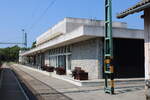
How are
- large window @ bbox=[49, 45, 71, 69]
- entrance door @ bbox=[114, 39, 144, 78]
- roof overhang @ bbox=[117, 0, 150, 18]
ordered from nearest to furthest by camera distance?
roof overhang @ bbox=[117, 0, 150, 18]
entrance door @ bbox=[114, 39, 144, 78]
large window @ bbox=[49, 45, 71, 69]

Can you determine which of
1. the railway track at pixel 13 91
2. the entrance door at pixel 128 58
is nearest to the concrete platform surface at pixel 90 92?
the railway track at pixel 13 91

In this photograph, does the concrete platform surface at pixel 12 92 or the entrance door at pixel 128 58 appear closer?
the concrete platform surface at pixel 12 92

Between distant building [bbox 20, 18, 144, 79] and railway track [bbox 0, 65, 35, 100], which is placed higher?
distant building [bbox 20, 18, 144, 79]

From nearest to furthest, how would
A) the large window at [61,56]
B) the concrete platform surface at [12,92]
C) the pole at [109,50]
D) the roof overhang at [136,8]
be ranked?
1. the roof overhang at [136,8]
2. the concrete platform surface at [12,92]
3. the pole at [109,50]
4. the large window at [61,56]

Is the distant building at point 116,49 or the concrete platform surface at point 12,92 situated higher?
the distant building at point 116,49

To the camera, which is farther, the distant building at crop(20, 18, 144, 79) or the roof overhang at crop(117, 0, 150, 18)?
the distant building at crop(20, 18, 144, 79)

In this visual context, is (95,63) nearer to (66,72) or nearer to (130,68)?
(130,68)

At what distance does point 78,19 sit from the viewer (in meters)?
27.9

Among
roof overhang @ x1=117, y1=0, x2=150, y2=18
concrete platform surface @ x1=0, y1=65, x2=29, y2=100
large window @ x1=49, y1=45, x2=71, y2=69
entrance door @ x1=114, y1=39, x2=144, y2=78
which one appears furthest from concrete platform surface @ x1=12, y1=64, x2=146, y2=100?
large window @ x1=49, y1=45, x2=71, y2=69

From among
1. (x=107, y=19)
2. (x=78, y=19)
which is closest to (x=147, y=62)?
(x=107, y=19)

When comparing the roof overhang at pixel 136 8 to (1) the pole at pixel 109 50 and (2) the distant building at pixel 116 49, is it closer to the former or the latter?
(1) the pole at pixel 109 50

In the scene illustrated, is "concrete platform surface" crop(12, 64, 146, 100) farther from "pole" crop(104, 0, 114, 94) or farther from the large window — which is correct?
the large window

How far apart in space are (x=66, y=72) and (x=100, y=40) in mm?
7992

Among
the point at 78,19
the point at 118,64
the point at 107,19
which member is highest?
the point at 78,19
